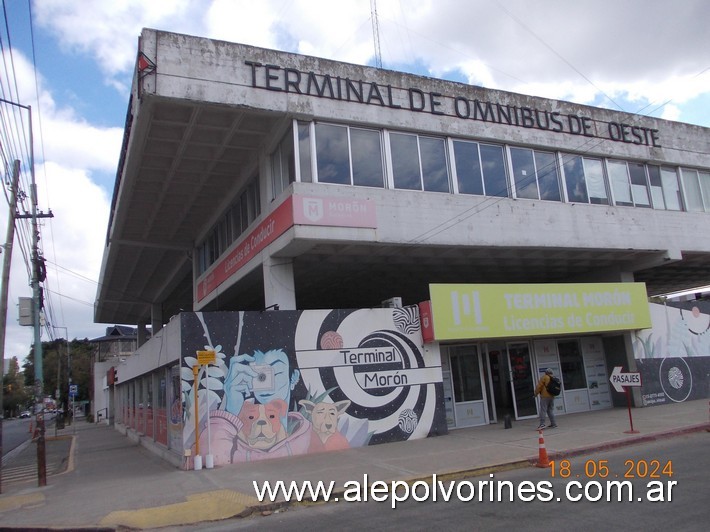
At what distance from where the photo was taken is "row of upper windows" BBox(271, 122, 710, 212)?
15.6 meters

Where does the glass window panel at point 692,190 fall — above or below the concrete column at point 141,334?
above

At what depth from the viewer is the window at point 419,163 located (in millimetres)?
16520

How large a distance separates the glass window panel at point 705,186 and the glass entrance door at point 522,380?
36.9 feet

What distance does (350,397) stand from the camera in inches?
561

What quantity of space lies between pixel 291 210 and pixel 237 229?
6.42 metres

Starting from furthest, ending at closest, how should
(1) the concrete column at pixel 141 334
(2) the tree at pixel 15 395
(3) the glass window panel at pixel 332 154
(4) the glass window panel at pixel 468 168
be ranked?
1. (2) the tree at pixel 15 395
2. (1) the concrete column at pixel 141 334
3. (4) the glass window panel at pixel 468 168
4. (3) the glass window panel at pixel 332 154

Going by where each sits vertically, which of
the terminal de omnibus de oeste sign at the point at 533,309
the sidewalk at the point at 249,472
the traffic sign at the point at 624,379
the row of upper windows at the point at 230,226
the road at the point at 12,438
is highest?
the row of upper windows at the point at 230,226

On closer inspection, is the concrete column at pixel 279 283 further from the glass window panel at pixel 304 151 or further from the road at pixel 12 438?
the road at pixel 12 438

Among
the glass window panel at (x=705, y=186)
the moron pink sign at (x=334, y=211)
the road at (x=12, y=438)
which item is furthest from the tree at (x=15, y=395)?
the glass window panel at (x=705, y=186)

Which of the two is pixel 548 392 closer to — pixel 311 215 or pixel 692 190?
pixel 311 215

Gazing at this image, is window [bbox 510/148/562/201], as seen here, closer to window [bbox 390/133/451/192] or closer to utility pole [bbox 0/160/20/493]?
window [bbox 390/133/451/192]

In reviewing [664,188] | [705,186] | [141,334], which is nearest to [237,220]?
[664,188]

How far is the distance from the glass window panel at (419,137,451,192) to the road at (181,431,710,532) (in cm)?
916
